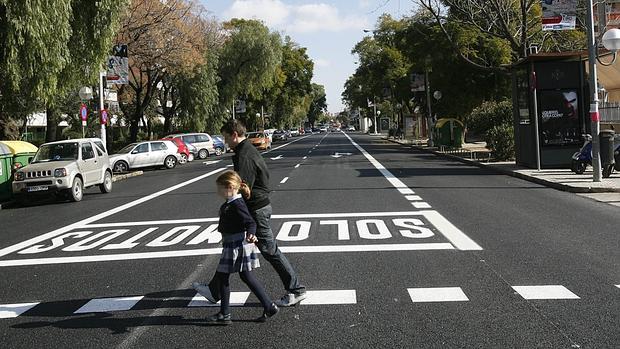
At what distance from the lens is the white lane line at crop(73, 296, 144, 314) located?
6062mm

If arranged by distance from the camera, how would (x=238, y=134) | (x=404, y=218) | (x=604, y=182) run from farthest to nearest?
1. (x=604, y=182)
2. (x=404, y=218)
3. (x=238, y=134)

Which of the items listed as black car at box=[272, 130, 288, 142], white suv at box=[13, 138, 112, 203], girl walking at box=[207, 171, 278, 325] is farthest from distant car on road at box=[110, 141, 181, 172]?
black car at box=[272, 130, 288, 142]

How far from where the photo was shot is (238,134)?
5.96 m

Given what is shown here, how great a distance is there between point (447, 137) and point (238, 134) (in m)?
31.5

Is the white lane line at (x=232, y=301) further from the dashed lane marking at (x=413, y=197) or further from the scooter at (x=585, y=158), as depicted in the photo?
the scooter at (x=585, y=158)

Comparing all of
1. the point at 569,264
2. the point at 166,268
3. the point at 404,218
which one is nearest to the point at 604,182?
the point at 404,218

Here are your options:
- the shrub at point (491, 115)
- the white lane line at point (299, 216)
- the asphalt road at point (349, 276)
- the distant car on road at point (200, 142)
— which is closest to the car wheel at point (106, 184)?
the asphalt road at point (349, 276)

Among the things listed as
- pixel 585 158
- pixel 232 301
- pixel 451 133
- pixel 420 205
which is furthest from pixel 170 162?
pixel 232 301

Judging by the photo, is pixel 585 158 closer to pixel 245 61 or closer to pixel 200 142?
pixel 200 142

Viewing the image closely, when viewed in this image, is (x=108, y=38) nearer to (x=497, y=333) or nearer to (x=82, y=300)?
(x=82, y=300)

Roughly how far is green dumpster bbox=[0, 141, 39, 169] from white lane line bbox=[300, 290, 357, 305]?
14648mm

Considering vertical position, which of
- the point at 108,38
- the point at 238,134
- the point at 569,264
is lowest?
the point at 569,264

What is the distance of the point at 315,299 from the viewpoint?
6.22 m

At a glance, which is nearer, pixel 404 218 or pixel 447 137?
pixel 404 218
